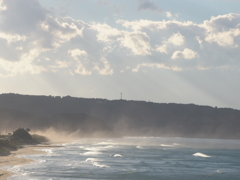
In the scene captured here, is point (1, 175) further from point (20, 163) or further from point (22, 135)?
point (22, 135)

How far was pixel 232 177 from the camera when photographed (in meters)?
79.9

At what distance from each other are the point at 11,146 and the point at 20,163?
38247 mm

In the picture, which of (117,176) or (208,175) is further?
(208,175)

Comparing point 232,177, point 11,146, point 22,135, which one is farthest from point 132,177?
point 22,135

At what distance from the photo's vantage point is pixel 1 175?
66.8m

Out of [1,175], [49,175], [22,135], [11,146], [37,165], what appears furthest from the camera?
[22,135]

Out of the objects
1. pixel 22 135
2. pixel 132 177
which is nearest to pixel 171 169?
pixel 132 177

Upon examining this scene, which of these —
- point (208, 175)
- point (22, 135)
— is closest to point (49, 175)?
point (208, 175)

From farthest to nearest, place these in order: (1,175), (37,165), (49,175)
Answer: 1. (37,165)
2. (49,175)
3. (1,175)

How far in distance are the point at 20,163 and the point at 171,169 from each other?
30.0m

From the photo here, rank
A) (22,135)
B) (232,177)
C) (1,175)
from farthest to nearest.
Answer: (22,135), (232,177), (1,175)

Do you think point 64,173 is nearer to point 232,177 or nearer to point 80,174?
point 80,174

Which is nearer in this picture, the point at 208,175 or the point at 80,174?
the point at 80,174

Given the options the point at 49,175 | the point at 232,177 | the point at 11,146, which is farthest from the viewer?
the point at 11,146
